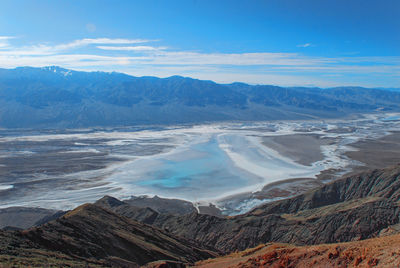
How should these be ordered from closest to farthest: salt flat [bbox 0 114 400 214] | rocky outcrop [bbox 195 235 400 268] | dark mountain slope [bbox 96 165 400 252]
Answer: rocky outcrop [bbox 195 235 400 268] < dark mountain slope [bbox 96 165 400 252] < salt flat [bbox 0 114 400 214]

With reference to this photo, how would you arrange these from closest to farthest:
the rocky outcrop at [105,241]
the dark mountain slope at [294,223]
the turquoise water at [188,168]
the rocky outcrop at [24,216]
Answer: the rocky outcrop at [105,241] → the dark mountain slope at [294,223] → the rocky outcrop at [24,216] → the turquoise water at [188,168]

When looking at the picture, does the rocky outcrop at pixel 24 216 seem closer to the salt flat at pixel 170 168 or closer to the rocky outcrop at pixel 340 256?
the salt flat at pixel 170 168

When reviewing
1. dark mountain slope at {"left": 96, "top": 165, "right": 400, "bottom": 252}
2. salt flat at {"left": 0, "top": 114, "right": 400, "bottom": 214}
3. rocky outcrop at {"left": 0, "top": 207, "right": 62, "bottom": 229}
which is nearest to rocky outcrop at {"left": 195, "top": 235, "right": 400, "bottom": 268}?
dark mountain slope at {"left": 96, "top": 165, "right": 400, "bottom": 252}

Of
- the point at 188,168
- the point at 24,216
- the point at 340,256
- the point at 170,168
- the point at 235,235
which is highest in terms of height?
the point at 340,256

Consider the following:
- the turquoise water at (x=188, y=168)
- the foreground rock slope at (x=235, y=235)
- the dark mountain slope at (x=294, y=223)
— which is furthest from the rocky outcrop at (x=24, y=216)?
the turquoise water at (x=188, y=168)

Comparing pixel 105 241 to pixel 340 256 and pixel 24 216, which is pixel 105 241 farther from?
pixel 24 216

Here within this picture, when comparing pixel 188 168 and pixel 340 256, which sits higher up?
pixel 340 256

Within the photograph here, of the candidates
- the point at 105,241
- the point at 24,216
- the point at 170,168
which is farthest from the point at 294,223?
the point at 170,168

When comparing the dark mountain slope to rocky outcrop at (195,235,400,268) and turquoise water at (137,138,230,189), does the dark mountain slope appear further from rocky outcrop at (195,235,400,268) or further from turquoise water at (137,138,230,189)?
turquoise water at (137,138,230,189)
